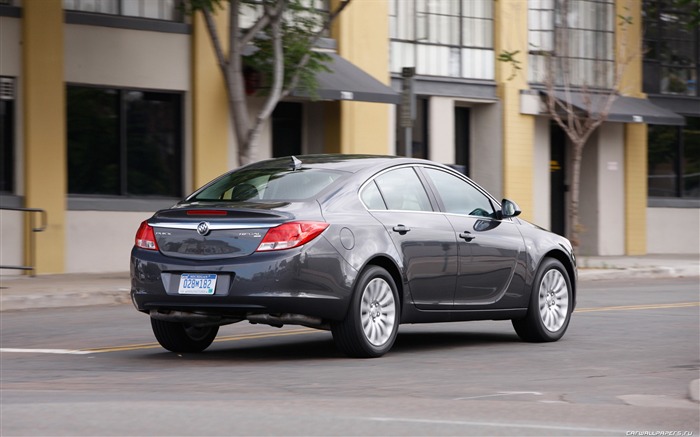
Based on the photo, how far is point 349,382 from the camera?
8.65m

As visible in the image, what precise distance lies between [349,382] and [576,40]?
70.5 feet

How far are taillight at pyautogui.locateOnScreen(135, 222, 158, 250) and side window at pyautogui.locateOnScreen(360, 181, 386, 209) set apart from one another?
160 cm

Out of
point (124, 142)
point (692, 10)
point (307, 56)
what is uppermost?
point (692, 10)

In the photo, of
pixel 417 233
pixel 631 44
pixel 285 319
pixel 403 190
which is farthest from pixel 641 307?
pixel 631 44

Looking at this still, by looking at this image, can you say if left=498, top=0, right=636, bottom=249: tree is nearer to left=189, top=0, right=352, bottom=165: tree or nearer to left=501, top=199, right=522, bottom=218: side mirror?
left=189, top=0, right=352, bottom=165: tree

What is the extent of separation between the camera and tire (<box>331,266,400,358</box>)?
380 inches

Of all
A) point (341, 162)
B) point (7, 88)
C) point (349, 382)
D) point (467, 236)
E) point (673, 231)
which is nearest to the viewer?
point (349, 382)

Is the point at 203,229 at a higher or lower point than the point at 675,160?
lower

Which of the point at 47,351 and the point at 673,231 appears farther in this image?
the point at 673,231

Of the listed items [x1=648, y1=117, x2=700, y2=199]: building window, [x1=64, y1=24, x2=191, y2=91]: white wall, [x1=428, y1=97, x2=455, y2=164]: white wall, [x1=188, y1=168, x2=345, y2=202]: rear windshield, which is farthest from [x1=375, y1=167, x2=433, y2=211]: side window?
[x1=648, y1=117, x2=700, y2=199]: building window

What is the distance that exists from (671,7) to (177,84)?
13475 millimetres

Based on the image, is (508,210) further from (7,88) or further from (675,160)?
(675,160)

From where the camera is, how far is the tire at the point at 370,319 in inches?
380

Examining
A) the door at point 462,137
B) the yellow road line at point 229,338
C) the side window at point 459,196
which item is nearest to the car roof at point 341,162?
the side window at point 459,196
